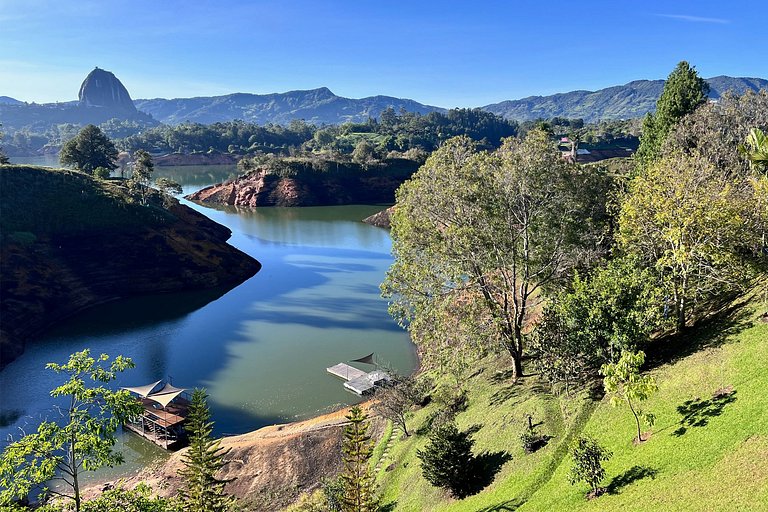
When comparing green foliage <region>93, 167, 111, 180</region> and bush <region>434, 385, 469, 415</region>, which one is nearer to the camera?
bush <region>434, 385, 469, 415</region>

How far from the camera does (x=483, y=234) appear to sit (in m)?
23.4

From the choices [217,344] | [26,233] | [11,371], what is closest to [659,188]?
[217,344]

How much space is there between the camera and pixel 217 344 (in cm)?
4566

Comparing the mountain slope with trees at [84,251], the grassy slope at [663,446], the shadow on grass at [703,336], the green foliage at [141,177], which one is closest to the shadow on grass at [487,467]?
the grassy slope at [663,446]

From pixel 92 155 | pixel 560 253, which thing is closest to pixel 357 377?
pixel 560 253

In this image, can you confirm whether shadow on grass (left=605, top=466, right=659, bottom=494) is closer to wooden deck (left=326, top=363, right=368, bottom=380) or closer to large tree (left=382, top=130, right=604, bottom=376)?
large tree (left=382, top=130, right=604, bottom=376)

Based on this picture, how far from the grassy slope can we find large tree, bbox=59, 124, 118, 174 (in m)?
105

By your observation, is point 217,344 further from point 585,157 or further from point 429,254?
point 585,157

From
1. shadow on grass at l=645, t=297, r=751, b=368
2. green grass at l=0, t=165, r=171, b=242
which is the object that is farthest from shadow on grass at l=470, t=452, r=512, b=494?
green grass at l=0, t=165, r=171, b=242

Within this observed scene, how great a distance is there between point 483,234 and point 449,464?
10.7 metres

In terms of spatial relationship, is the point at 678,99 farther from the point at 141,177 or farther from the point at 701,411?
the point at 141,177

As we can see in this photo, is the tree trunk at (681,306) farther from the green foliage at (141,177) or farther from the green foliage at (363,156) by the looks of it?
the green foliage at (363,156)

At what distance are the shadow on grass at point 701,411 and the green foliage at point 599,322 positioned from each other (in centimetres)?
339

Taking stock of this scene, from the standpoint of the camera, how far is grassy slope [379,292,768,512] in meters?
12.4
